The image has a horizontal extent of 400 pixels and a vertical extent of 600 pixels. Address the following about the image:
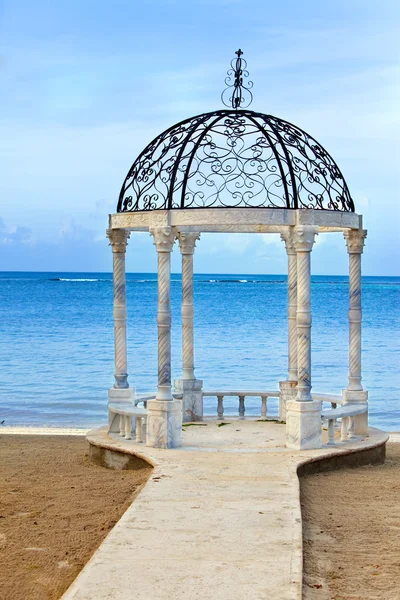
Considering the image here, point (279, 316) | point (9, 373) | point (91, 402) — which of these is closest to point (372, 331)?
point (279, 316)

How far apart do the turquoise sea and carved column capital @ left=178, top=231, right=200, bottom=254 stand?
875 centimetres

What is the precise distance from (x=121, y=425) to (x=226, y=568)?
21.0ft

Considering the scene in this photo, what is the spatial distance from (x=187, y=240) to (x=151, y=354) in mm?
31630

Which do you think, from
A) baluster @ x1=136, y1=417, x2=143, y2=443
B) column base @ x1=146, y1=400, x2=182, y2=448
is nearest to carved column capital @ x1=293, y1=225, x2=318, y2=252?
column base @ x1=146, y1=400, x2=182, y2=448

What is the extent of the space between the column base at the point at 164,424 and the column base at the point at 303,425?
153 cm

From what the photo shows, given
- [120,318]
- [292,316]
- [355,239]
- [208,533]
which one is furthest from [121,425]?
[208,533]

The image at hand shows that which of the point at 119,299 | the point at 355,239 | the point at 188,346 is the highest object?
the point at 355,239

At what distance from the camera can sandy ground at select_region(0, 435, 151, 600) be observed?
8.80 metres

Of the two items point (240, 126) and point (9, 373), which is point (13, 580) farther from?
point (9, 373)

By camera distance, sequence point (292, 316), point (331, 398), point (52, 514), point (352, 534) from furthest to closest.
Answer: point (292, 316) → point (331, 398) → point (52, 514) → point (352, 534)

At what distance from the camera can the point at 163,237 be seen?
13.5 meters

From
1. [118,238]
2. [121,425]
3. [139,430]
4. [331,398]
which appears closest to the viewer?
[139,430]

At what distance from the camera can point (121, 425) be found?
1448cm

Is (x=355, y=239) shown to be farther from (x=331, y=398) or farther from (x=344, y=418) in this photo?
(x=344, y=418)
